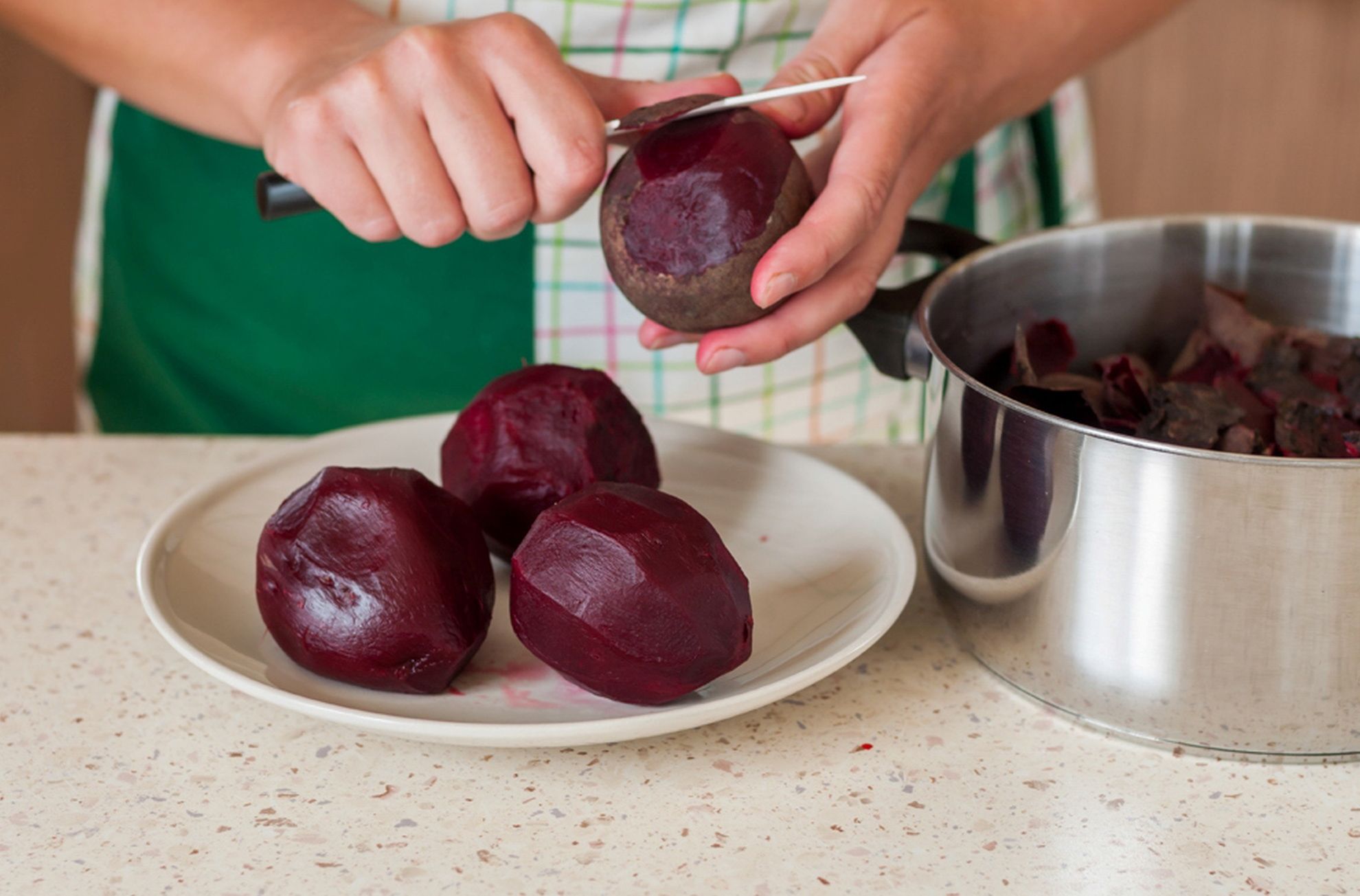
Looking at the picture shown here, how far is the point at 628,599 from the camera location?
2.21ft

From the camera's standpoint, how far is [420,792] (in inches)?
27.5

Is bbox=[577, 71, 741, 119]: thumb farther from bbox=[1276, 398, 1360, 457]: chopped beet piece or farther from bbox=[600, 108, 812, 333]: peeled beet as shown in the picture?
bbox=[1276, 398, 1360, 457]: chopped beet piece

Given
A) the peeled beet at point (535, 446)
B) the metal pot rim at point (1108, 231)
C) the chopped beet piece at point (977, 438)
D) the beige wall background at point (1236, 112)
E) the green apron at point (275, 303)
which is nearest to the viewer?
the metal pot rim at point (1108, 231)

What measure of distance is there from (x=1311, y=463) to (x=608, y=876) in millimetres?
393

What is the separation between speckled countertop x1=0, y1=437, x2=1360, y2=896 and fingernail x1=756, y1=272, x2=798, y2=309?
24 centimetres

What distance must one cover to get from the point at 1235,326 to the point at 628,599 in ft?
1.78

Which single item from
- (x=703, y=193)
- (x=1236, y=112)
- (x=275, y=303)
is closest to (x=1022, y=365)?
(x=703, y=193)

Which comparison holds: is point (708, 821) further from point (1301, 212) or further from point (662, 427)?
point (1301, 212)

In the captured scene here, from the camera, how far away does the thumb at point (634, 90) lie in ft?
3.05

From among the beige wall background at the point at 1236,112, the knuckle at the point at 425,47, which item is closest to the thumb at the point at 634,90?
the knuckle at the point at 425,47

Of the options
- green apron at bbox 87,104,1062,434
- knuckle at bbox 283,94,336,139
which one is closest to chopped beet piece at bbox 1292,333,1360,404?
green apron at bbox 87,104,1062,434

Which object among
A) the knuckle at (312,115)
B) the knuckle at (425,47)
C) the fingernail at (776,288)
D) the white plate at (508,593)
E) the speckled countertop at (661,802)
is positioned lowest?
the speckled countertop at (661,802)

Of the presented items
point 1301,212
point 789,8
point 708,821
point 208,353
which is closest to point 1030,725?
point 708,821

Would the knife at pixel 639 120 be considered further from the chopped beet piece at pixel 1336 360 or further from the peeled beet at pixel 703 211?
the chopped beet piece at pixel 1336 360
